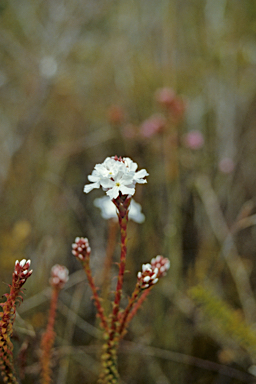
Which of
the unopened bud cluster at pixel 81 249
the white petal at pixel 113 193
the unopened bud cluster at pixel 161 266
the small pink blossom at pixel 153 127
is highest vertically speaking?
the small pink blossom at pixel 153 127

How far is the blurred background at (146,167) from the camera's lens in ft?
4.90

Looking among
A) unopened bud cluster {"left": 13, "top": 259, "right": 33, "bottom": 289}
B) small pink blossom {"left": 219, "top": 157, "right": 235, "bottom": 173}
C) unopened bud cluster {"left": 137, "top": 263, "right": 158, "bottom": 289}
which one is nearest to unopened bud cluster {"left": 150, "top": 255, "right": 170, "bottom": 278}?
unopened bud cluster {"left": 137, "top": 263, "right": 158, "bottom": 289}

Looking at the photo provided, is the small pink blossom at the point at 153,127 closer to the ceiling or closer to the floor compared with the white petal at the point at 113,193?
closer to the ceiling

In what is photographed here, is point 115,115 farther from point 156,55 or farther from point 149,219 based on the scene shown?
point 156,55

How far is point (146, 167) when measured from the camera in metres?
2.36

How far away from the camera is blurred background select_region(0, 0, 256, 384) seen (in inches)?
58.8

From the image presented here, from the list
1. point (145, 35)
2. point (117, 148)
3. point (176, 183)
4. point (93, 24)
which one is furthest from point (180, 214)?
point (93, 24)

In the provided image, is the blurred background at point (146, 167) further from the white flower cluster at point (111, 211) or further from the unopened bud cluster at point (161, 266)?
the unopened bud cluster at point (161, 266)

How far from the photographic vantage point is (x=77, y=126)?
271 cm

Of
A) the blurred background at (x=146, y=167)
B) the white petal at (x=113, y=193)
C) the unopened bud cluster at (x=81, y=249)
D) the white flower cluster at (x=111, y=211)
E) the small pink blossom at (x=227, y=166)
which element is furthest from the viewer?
the small pink blossom at (x=227, y=166)

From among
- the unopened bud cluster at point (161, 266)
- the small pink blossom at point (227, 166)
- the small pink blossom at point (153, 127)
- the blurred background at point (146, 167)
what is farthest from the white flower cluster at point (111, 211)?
the small pink blossom at point (227, 166)

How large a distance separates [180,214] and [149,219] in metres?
0.27

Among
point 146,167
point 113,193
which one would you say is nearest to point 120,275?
point 113,193

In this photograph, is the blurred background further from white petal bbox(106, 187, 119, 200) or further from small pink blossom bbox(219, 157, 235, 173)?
white petal bbox(106, 187, 119, 200)
